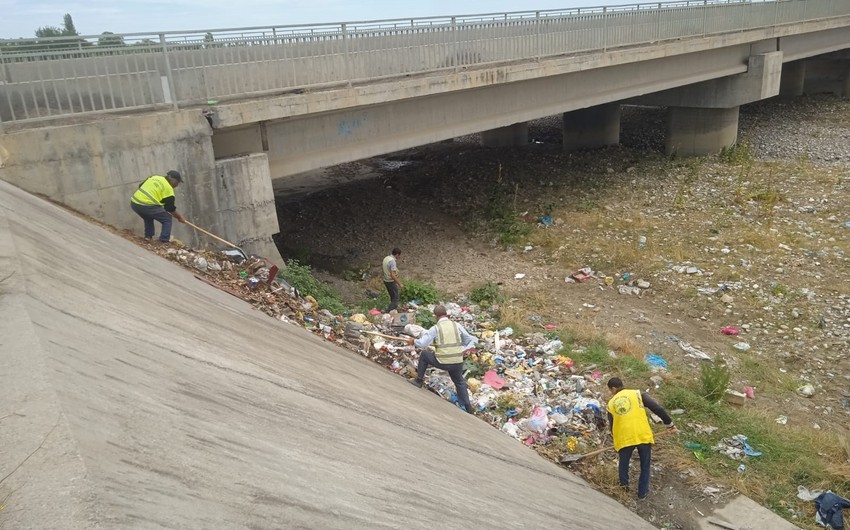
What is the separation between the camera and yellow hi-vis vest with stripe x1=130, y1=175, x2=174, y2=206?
286 inches

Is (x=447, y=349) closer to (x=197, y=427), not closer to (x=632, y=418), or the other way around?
(x=632, y=418)

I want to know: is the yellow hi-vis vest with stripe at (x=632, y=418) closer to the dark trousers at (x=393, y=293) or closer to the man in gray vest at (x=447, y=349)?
the man in gray vest at (x=447, y=349)

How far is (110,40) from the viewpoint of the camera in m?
7.82

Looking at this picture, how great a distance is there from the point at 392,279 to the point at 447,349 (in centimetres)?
330

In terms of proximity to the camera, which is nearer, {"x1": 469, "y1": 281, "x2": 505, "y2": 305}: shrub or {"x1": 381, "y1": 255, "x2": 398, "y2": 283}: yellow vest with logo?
{"x1": 381, "y1": 255, "x2": 398, "y2": 283}: yellow vest with logo

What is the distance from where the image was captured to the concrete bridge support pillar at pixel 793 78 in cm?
2869

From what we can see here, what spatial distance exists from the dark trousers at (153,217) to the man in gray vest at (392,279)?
122 inches

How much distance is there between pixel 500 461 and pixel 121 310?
3.10 meters

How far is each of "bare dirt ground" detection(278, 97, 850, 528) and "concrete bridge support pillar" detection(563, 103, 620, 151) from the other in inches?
27.3

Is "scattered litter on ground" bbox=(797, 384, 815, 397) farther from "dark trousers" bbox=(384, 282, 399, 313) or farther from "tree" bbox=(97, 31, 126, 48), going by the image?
"tree" bbox=(97, 31, 126, 48)

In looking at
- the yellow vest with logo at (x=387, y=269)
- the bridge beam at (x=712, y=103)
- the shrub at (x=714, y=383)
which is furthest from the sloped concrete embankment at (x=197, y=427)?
the bridge beam at (x=712, y=103)

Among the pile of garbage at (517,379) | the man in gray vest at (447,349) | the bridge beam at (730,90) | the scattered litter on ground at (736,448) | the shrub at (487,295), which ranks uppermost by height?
the bridge beam at (730,90)

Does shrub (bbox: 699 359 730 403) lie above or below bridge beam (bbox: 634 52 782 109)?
below

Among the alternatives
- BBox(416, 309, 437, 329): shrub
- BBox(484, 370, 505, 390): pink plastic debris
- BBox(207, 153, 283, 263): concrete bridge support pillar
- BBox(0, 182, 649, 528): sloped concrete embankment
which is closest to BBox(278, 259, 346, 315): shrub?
BBox(207, 153, 283, 263): concrete bridge support pillar
